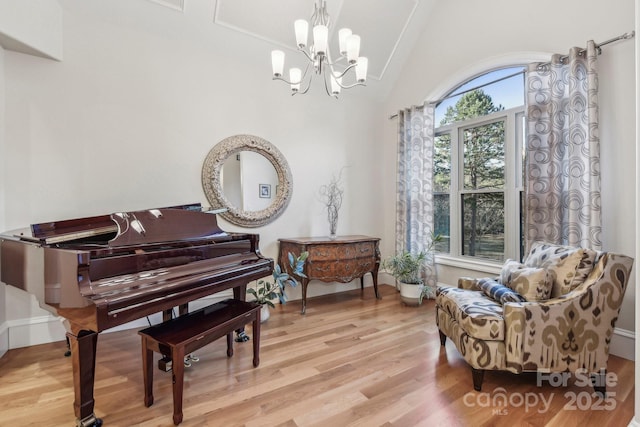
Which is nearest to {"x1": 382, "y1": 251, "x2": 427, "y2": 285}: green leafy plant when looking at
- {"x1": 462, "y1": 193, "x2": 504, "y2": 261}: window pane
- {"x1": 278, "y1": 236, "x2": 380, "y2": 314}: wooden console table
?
{"x1": 278, "y1": 236, "x2": 380, "y2": 314}: wooden console table

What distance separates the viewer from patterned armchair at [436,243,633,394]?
1832mm

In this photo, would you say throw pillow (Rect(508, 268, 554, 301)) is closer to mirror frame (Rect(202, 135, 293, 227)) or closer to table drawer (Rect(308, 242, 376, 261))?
table drawer (Rect(308, 242, 376, 261))

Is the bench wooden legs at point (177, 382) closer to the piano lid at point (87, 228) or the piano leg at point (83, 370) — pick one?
the piano leg at point (83, 370)

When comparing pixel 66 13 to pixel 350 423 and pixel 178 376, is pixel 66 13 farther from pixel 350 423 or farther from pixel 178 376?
pixel 350 423

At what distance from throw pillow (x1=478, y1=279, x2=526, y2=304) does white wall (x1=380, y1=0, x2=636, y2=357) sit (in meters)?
1.07

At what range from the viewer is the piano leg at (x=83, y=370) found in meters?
1.47

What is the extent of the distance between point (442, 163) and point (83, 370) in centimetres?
409

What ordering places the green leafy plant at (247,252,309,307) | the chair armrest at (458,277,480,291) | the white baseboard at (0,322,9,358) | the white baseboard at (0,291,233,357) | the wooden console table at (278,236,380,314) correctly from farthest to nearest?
the wooden console table at (278,236,380,314), the green leafy plant at (247,252,309,307), the chair armrest at (458,277,480,291), the white baseboard at (0,291,233,357), the white baseboard at (0,322,9,358)

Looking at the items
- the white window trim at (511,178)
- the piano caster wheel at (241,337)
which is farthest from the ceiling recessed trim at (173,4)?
the white window trim at (511,178)

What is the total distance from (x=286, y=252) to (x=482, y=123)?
2876 mm

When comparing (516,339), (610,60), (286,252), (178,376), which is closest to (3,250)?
(178,376)

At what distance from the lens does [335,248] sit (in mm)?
3461

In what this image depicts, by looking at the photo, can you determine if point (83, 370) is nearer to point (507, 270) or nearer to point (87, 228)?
point (87, 228)

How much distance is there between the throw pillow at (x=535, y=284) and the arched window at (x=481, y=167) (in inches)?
50.7
